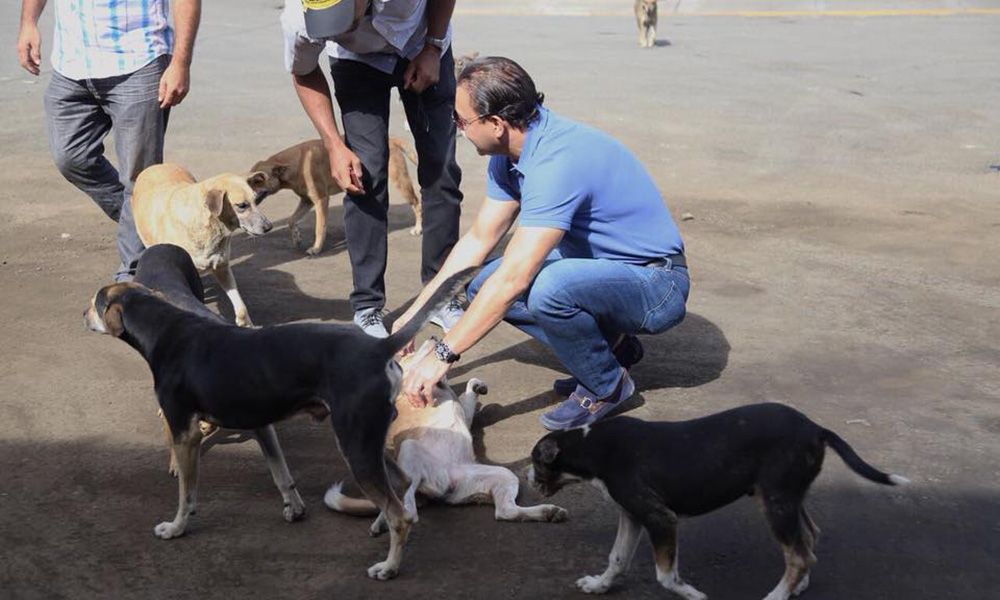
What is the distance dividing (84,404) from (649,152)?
20.4ft

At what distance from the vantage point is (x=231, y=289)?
6254 millimetres

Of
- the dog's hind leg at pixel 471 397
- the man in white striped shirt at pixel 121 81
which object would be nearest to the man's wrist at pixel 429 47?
the man in white striped shirt at pixel 121 81

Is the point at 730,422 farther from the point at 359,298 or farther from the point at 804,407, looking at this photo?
the point at 359,298

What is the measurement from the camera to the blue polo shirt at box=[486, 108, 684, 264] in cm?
434

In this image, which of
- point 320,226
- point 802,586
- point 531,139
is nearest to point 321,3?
point 531,139

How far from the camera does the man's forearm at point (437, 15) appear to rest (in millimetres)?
5461

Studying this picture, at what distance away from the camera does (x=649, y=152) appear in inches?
397

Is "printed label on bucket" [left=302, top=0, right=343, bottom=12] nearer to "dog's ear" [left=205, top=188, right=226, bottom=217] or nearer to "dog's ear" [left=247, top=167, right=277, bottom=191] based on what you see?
"dog's ear" [left=205, top=188, right=226, bottom=217]

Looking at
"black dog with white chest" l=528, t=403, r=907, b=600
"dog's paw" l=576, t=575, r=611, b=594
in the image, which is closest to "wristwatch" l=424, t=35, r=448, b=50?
"black dog with white chest" l=528, t=403, r=907, b=600

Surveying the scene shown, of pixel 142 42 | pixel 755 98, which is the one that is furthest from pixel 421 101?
pixel 755 98

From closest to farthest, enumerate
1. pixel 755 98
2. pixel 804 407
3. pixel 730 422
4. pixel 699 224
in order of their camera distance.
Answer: pixel 730 422, pixel 804 407, pixel 699 224, pixel 755 98

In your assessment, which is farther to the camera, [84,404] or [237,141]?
[237,141]

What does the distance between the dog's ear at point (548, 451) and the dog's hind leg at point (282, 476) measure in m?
0.97

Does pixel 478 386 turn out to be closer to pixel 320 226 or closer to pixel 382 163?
pixel 382 163
